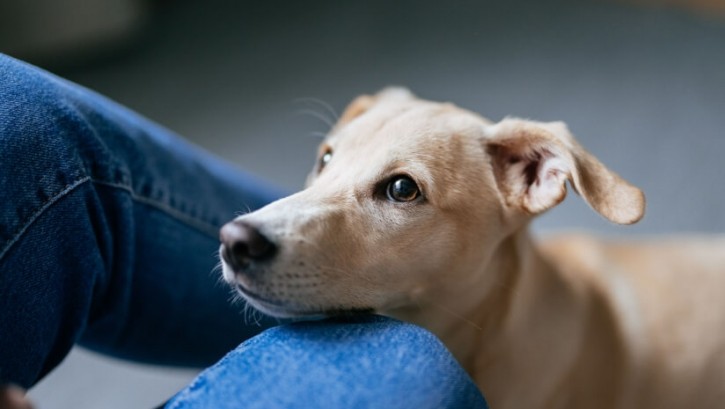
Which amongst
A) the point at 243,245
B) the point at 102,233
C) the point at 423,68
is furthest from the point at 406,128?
the point at 423,68

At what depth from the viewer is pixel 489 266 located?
1379 mm

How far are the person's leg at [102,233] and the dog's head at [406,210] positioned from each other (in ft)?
0.84

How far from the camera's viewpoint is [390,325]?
1.07 m

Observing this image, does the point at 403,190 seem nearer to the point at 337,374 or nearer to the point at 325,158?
the point at 325,158

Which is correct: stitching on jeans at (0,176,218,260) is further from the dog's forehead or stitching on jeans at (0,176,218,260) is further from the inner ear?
the inner ear

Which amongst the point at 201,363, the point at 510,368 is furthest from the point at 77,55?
the point at 510,368

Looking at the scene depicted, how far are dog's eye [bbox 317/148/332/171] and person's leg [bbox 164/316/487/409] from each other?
0.50 metres

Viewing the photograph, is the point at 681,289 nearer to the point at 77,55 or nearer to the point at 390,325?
the point at 390,325

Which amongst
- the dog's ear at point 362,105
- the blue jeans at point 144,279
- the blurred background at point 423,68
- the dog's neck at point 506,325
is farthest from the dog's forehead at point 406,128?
the blurred background at point 423,68

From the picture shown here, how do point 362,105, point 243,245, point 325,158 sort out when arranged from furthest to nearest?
point 362,105 → point 325,158 → point 243,245

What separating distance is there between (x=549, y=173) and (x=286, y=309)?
20.2 inches

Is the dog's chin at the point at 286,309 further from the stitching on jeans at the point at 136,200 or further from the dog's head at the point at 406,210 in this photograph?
the stitching on jeans at the point at 136,200

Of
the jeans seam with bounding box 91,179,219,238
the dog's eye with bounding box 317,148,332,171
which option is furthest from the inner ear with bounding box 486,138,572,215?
the jeans seam with bounding box 91,179,219,238

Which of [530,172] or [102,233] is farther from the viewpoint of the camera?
[530,172]
